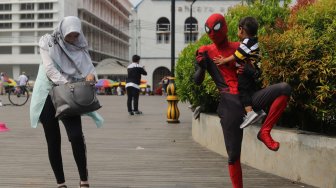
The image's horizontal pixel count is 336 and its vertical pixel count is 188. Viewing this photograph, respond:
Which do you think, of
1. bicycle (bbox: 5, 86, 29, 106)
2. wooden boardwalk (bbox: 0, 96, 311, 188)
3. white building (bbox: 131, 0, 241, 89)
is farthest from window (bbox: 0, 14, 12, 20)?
wooden boardwalk (bbox: 0, 96, 311, 188)

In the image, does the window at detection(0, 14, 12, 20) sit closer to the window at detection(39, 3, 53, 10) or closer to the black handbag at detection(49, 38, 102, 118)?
the window at detection(39, 3, 53, 10)

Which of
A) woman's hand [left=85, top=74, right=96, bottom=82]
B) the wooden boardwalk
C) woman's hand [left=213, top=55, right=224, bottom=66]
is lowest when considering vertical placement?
the wooden boardwalk

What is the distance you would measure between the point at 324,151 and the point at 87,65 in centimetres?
253

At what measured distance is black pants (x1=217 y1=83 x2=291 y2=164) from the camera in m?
4.41

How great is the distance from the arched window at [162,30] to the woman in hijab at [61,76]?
49850mm

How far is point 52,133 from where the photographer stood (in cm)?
505

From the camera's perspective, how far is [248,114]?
4383 millimetres

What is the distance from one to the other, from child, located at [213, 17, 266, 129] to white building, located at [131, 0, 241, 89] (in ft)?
158

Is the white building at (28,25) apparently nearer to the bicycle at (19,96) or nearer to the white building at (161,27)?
the white building at (161,27)

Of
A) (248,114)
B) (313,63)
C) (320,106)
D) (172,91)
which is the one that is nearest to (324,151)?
(320,106)

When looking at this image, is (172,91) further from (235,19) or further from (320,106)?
(320,106)

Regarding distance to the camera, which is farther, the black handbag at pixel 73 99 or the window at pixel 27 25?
the window at pixel 27 25

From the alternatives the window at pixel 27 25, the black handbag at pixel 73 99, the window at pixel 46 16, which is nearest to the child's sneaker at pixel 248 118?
the black handbag at pixel 73 99

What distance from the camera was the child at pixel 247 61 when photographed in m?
4.37
